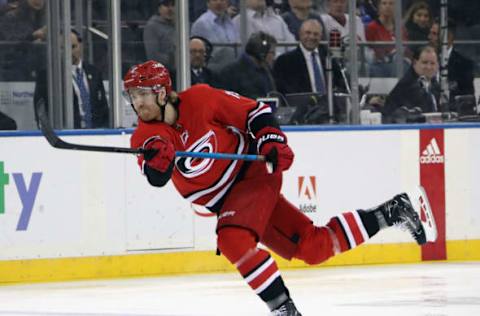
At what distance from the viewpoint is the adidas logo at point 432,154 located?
31.4 ft

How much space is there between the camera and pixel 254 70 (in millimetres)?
9406

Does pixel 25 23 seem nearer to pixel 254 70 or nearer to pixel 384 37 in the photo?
pixel 254 70

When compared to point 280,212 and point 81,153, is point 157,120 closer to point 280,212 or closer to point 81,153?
point 280,212

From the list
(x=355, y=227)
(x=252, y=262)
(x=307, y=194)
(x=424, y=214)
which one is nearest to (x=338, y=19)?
(x=307, y=194)

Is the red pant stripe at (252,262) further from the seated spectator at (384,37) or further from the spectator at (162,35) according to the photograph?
the seated spectator at (384,37)

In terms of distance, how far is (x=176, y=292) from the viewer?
25.8 feet

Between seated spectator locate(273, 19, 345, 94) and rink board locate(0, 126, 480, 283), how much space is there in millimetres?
480

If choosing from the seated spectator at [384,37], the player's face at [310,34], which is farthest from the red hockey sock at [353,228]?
the seated spectator at [384,37]

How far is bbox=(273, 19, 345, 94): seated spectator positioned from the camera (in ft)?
31.5

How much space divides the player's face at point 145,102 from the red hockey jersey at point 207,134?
0.08m

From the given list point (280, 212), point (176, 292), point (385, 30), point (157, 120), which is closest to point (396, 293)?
point (176, 292)

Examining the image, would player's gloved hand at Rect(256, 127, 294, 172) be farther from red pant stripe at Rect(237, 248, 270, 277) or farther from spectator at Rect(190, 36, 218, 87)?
spectator at Rect(190, 36, 218, 87)

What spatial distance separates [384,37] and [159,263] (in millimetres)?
2466

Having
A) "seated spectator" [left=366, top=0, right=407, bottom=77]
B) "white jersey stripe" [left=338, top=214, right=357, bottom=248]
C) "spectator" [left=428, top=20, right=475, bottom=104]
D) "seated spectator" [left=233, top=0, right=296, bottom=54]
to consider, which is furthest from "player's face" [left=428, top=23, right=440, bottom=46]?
"white jersey stripe" [left=338, top=214, right=357, bottom=248]
